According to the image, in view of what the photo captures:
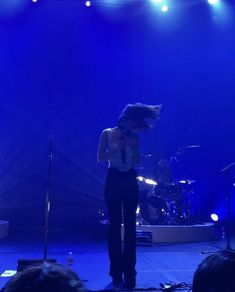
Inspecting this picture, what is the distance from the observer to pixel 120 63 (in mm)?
9938

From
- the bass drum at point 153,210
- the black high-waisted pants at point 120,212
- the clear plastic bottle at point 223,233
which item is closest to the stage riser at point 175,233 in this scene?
Result: the bass drum at point 153,210

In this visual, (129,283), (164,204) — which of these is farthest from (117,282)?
(164,204)

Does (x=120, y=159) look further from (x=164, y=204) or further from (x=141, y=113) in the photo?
(x=164, y=204)

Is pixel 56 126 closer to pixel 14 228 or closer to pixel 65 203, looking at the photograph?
pixel 65 203

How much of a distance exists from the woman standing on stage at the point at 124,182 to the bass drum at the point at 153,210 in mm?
4319

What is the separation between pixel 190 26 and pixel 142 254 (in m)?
5.93

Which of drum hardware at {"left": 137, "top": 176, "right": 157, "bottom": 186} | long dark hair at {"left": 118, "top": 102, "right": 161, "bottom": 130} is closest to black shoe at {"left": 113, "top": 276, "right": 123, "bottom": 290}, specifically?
long dark hair at {"left": 118, "top": 102, "right": 161, "bottom": 130}

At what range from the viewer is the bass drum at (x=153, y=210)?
8361mm

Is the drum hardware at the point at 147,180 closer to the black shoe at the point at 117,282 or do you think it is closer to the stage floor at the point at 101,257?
the stage floor at the point at 101,257

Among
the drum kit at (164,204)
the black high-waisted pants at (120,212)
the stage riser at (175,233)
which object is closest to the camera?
the black high-waisted pants at (120,212)

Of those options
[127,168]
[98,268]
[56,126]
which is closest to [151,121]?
[127,168]

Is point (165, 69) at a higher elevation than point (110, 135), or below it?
higher

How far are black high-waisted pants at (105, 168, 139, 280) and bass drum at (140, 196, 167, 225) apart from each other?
172 inches

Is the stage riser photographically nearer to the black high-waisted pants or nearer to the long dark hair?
the black high-waisted pants
